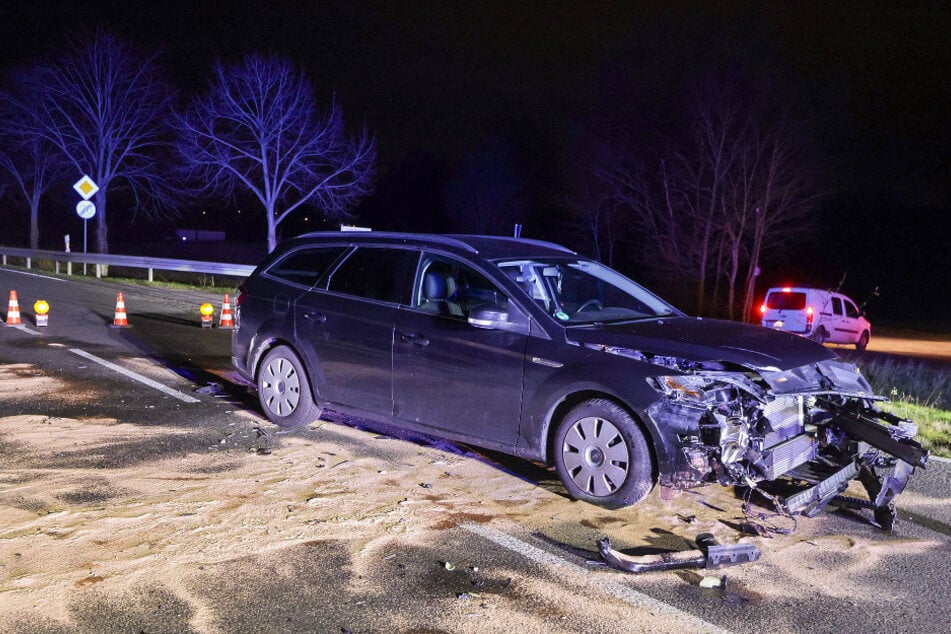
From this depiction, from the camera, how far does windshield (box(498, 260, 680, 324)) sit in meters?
6.09

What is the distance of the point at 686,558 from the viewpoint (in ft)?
14.9

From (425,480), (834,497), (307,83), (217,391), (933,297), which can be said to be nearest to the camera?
(834,497)

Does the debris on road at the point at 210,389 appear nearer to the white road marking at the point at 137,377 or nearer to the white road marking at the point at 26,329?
the white road marking at the point at 137,377

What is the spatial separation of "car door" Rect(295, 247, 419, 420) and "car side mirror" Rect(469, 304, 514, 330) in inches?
36.2

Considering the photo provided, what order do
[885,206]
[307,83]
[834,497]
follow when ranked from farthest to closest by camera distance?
1. [885,206]
2. [307,83]
3. [834,497]

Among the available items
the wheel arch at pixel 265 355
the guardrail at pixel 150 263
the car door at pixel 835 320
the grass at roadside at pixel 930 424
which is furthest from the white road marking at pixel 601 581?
the guardrail at pixel 150 263

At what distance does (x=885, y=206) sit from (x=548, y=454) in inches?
1929

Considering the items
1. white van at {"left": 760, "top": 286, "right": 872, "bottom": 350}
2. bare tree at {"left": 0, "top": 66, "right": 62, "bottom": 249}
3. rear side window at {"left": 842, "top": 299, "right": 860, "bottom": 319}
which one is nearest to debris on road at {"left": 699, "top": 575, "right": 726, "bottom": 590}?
white van at {"left": 760, "top": 286, "right": 872, "bottom": 350}

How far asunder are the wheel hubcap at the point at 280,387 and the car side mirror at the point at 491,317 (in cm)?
222

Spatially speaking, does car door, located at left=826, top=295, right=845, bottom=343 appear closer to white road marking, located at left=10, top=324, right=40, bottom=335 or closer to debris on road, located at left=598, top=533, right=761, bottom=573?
white road marking, located at left=10, top=324, right=40, bottom=335

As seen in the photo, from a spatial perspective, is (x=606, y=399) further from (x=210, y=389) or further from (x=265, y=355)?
(x=210, y=389)

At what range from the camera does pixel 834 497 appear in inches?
213

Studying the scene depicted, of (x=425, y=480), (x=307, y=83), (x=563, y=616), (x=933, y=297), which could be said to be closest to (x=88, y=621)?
(x=563, y=616)

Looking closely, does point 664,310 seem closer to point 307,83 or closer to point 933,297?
point 307,83
